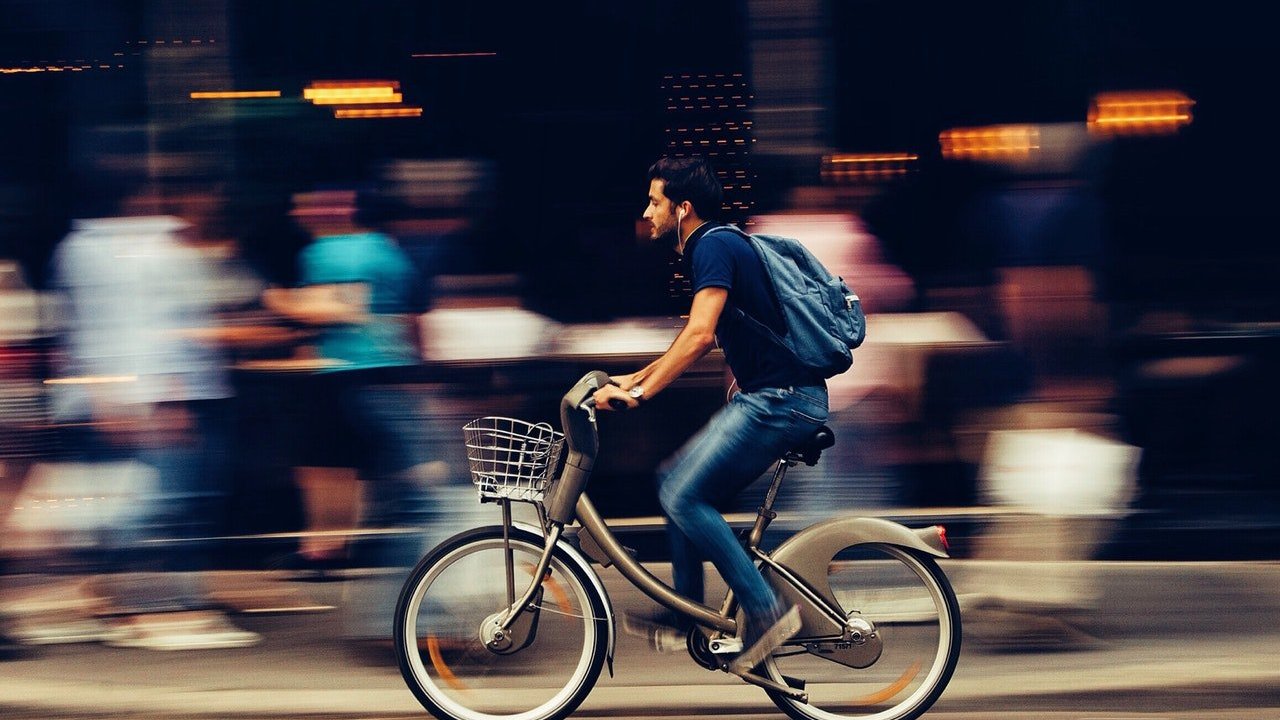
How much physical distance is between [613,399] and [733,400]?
411 mm

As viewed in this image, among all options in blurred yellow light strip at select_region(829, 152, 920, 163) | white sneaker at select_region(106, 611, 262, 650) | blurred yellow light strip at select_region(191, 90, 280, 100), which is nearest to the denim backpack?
white sneaker at select_region(106, 611, 262, 650)

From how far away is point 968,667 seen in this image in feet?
18.1

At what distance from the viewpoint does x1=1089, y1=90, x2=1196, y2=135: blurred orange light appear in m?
7.44

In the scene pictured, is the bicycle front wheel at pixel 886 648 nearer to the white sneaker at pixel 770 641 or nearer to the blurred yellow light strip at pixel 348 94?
the white sneaker at pixel 770 641

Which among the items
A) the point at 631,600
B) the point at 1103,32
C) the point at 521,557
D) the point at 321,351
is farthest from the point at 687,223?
the point at 1103,32

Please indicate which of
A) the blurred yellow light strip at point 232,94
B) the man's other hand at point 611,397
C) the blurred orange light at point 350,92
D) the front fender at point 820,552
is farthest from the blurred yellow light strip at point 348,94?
the front fender at point 820,552

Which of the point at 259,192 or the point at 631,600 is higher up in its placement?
the point at 259,192

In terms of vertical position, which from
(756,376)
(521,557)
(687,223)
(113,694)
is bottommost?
(113,694)

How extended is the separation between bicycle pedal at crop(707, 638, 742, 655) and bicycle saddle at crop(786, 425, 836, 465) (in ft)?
1.90

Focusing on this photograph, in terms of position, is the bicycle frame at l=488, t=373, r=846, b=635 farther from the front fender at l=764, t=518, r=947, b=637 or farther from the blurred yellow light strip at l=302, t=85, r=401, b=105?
the blurred yellow light strip at l=302, t=85, r=401, b=105

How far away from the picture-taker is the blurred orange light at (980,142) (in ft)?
24.0

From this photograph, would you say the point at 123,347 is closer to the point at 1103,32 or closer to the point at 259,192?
the point at 259,192

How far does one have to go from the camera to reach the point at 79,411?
6.48m

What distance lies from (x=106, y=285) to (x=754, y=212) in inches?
118
